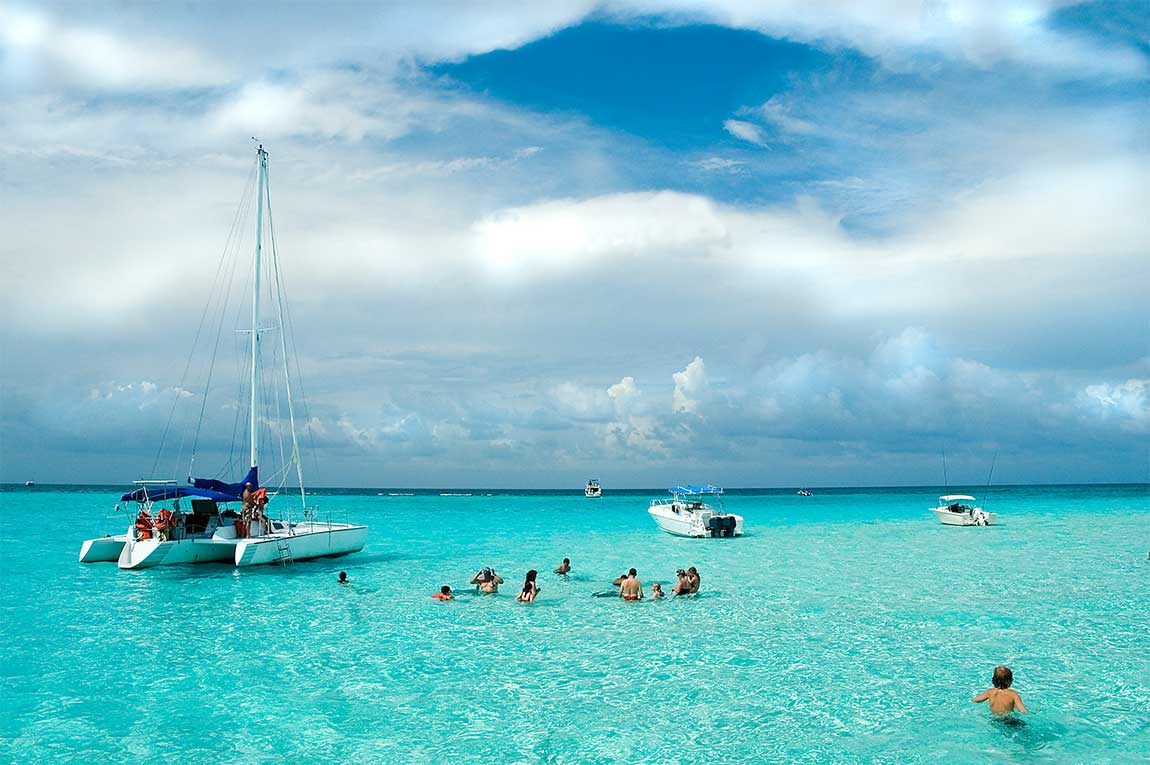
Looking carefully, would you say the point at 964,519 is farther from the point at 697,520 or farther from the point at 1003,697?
the point at 1003,697

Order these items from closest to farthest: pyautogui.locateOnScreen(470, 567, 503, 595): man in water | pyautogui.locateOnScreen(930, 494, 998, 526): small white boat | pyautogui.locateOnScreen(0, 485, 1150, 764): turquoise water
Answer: pyautogui.locateOnScreen(0, 485, 1150, 764): turquoise water → pyautogui.locateOnScreen(470, 567, 503, 595): man in water → pyautogui.locateOnScreen(930, 494, 998, 526): small white boat

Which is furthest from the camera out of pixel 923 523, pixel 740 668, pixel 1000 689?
pixel 923 523

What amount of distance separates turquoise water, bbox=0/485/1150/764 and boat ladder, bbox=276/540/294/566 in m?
0.53

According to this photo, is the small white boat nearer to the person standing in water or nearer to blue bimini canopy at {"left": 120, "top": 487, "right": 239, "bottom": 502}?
the person standing in water

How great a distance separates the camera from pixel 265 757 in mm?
12352

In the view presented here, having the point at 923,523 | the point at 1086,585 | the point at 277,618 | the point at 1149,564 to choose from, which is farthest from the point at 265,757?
the point at 923,523

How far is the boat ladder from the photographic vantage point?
32125 mm

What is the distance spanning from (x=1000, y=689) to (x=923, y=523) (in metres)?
59.5

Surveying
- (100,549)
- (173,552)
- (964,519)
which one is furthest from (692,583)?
(964,519)

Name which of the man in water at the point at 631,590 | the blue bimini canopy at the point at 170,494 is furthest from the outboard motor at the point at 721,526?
the blue bimini canopy at the point at 170,494

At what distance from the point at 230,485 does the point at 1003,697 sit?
3029 cm

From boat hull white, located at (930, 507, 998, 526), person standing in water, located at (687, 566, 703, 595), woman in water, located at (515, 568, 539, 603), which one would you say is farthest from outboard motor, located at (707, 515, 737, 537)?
woman in water, located at (515, 568, 539, 603)

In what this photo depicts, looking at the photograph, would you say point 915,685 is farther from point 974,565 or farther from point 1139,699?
point 974,565

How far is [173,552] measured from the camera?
31422 millimetres
